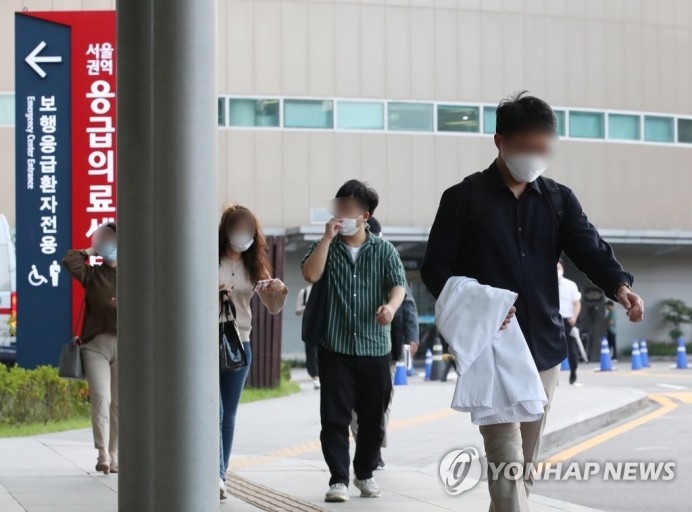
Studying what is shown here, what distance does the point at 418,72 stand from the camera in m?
33.2

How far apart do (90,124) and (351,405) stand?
26.3ft

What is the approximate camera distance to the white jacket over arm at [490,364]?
531 cm

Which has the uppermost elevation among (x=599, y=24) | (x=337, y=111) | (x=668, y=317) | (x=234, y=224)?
(x=599, y=24)

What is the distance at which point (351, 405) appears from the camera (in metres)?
7.94

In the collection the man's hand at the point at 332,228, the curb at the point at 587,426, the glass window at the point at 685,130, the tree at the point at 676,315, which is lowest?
the tree at the point at 676,315

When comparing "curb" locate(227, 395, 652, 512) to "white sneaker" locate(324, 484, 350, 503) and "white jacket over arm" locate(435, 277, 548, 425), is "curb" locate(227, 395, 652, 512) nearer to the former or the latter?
"white sneaker" locate(324, 484, 350, 503)

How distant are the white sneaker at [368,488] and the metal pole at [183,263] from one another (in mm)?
2362

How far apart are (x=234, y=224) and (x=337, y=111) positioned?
24.6m

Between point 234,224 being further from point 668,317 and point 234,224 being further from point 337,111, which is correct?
point 668,317

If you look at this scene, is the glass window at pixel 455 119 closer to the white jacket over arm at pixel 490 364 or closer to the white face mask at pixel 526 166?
the white face mask at pixel 526 166

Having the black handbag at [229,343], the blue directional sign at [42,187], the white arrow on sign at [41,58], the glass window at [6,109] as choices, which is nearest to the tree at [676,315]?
the glass window at [6,109]

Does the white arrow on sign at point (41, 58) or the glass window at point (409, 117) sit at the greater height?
the glass window at point (409, 117)

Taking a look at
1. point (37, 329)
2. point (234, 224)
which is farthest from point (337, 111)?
point (234, 224)

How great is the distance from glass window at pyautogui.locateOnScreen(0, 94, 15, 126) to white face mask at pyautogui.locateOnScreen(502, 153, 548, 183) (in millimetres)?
26959
